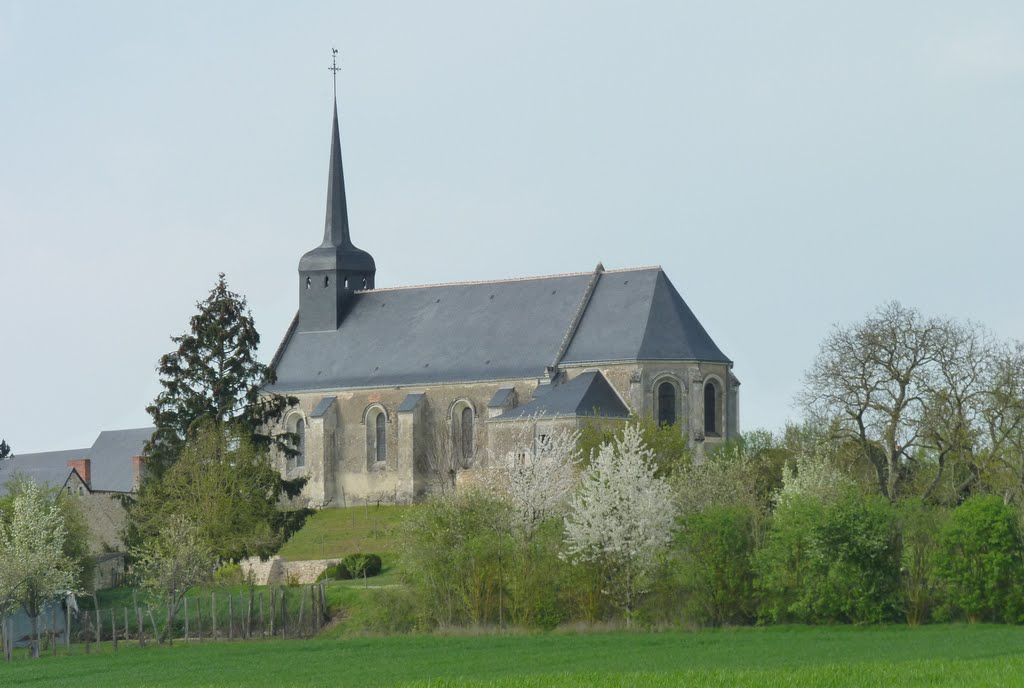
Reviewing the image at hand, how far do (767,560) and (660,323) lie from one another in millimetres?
25130

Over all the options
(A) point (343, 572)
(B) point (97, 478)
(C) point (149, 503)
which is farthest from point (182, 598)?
(B) point (97, 478)

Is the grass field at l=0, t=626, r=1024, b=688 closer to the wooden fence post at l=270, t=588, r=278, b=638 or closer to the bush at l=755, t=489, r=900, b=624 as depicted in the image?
the bush at l=755, t=489, r=900, b=624

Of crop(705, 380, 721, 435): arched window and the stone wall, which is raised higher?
crop(705, 380, 721, 435): arched window

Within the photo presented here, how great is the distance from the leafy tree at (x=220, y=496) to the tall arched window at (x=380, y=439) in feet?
64.0

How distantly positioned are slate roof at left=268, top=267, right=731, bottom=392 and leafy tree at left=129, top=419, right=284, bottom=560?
1808cm

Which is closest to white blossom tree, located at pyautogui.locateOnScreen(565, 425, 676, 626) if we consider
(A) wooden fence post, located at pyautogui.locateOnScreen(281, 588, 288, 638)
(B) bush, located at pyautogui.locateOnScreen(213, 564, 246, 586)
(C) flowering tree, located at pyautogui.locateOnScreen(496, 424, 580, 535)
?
(C) flowering tree, located at pyautogui.locateOnScreen(496, 424, 580, 535)

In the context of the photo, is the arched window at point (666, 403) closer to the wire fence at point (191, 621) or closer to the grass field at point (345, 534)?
the grass field at point (345, 534)

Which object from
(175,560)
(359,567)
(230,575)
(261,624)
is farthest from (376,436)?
(175,560)

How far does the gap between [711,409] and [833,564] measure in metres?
24.7

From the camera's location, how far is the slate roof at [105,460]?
8300 centimetres

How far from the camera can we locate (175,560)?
48531mm

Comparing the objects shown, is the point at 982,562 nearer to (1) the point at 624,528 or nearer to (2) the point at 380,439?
(1) the point at 624,528

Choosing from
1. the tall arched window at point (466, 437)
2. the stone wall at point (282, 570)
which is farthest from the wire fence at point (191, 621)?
the tall arched window at point (466, 437)

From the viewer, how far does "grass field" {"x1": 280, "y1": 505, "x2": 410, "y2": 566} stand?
2486 inches
